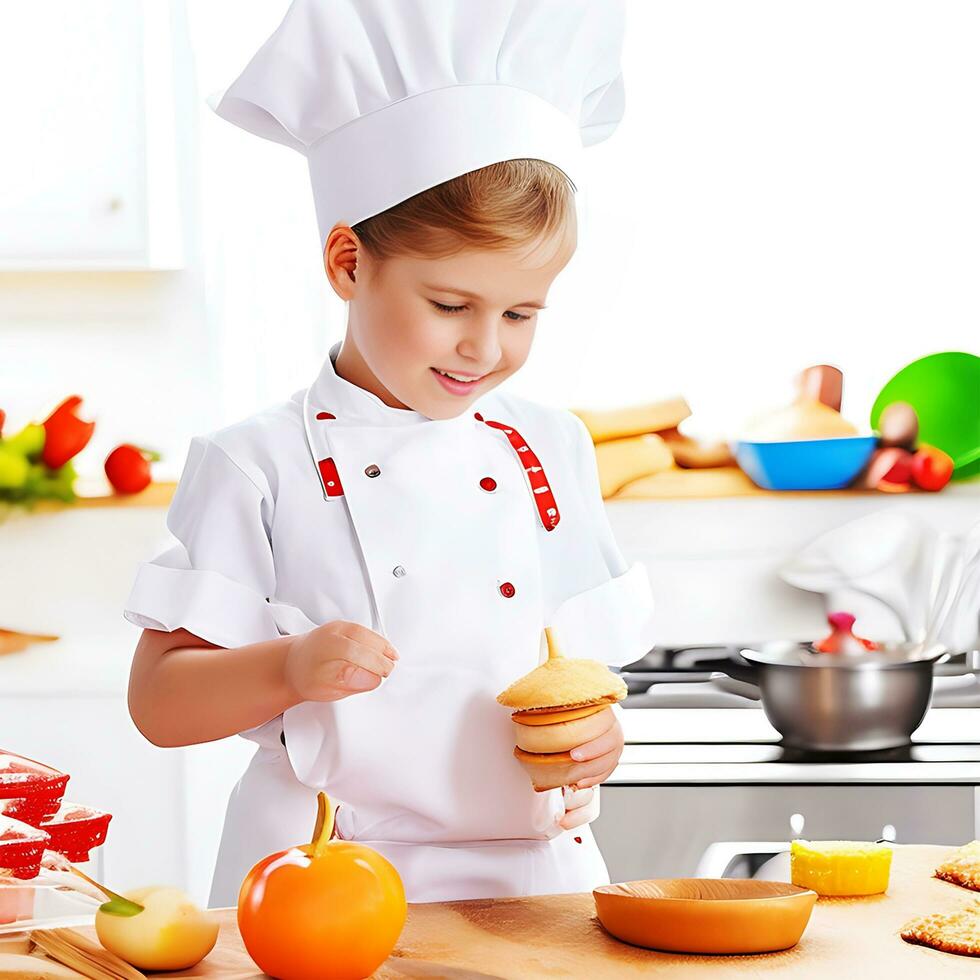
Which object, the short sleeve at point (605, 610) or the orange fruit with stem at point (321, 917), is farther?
A: the short sleeve at point (605, 610)

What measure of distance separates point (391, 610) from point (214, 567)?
5.2 inches

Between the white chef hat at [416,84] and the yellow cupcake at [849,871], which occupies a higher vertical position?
the white chef hat at [416,84]

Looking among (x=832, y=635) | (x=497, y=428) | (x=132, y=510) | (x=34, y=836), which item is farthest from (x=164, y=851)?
(x=34, y=836)

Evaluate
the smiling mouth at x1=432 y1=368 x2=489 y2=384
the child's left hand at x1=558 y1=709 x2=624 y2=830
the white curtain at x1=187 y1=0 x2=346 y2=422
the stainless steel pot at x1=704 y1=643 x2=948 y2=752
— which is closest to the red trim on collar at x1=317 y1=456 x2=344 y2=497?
the smiling mouth at x1=432 y1=368 x2=489 y2=384

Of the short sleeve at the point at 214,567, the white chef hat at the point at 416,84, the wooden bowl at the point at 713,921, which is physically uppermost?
the white chef hat at the point at 416,84

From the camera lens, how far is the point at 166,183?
2354 mm

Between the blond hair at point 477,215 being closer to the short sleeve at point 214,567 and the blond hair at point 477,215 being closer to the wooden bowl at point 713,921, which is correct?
the short sleeve at point 214,567

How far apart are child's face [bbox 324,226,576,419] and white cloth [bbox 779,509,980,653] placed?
1.32 metres

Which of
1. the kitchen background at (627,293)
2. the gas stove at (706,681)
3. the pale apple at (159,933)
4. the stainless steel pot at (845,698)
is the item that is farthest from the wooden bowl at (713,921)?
the kitchen background at (627,293)

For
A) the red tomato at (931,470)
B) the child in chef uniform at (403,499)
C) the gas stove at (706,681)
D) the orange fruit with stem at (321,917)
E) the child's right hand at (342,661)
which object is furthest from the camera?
the red tomato at (931,470)

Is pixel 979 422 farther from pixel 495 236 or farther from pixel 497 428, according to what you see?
pixel 495 236

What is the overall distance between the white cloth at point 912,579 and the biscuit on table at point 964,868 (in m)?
1.23

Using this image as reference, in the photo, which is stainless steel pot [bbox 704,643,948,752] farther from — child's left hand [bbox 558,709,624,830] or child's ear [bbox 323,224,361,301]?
child's ear [bbox 323,224,361,301]

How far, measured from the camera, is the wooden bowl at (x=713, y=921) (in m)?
0.77
